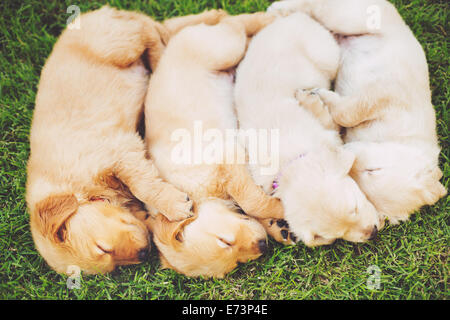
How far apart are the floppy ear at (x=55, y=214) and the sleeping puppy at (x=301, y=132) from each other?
142 centimetres

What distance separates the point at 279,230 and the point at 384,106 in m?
1.29

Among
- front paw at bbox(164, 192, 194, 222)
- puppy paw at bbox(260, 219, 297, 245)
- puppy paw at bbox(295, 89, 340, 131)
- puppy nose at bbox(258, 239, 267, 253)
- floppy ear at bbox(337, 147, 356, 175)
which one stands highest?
puppy paw at bbox(295, 89, 340, 131)

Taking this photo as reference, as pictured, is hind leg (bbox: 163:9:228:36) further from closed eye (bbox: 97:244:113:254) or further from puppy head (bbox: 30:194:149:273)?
closed eye (bbox: 97:244:113:254)

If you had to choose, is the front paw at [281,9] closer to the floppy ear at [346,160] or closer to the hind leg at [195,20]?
the hind leg at [195,20]

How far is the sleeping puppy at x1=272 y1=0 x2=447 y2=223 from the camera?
3.26 m

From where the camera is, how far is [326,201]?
2.99 m

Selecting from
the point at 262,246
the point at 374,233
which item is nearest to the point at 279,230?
the point at 262,246

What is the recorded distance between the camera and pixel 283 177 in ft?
10.6

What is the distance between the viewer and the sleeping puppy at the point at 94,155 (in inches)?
123

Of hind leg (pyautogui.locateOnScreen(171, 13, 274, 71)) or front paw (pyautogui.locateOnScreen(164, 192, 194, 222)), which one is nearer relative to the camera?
front paw (pyautogui.locateOnScreen(164, 192, 194, 222))

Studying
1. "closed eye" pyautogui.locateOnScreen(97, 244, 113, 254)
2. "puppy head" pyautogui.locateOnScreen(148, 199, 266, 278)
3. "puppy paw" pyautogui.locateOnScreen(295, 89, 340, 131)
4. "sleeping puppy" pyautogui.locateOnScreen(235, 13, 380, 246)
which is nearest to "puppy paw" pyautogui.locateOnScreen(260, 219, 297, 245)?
"sleeping puppy" pyautogui.locateOnScreen(235, 13, 380, 246)

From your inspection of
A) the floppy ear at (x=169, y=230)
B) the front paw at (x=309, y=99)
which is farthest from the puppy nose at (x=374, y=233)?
the floppy ear at (x=169, y=230)

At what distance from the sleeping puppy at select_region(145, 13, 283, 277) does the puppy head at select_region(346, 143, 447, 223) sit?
0.71m

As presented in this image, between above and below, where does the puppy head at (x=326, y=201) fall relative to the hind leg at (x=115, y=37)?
below
